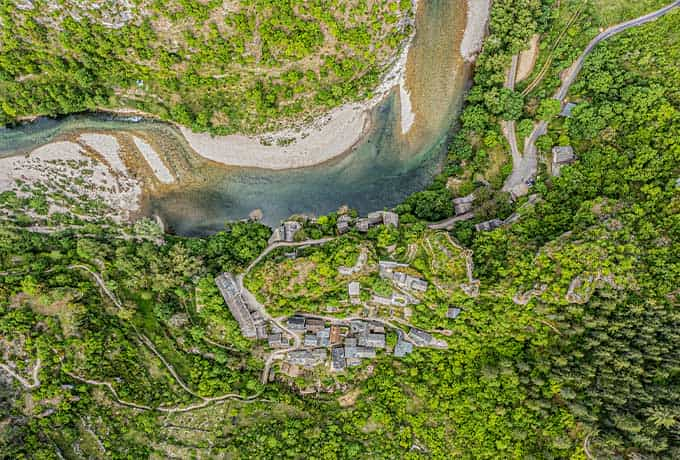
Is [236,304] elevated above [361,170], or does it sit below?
below

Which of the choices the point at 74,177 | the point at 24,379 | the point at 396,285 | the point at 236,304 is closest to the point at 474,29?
the point at 396,285

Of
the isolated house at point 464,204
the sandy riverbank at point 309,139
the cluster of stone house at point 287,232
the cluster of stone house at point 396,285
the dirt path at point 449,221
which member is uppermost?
the sandy riverbank at point 309,139

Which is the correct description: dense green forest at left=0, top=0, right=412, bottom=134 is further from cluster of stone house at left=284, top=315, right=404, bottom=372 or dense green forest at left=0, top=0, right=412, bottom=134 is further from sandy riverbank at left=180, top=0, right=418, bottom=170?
cluster of stone house at left=284, top=315, right=404, bottom=372

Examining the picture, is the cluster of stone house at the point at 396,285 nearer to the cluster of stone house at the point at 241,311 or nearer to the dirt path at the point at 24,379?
the cluster of stone house at the point at 241,311

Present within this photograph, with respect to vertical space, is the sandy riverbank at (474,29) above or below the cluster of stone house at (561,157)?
above

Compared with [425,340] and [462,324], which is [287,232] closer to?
[425,340]

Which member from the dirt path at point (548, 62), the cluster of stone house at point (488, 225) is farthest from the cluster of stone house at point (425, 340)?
the dirt path at point (548, 62)

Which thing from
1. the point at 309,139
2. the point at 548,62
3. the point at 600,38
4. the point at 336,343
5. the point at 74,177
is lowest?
the point at 336,343

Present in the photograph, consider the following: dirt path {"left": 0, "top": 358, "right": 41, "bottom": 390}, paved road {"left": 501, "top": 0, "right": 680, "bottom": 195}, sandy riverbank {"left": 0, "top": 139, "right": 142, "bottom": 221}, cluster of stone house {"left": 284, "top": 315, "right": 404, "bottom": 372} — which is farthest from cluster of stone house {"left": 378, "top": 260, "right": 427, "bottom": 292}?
dirt path {"left": 0, "top": 358, "right": 41, "bottom": 390}
